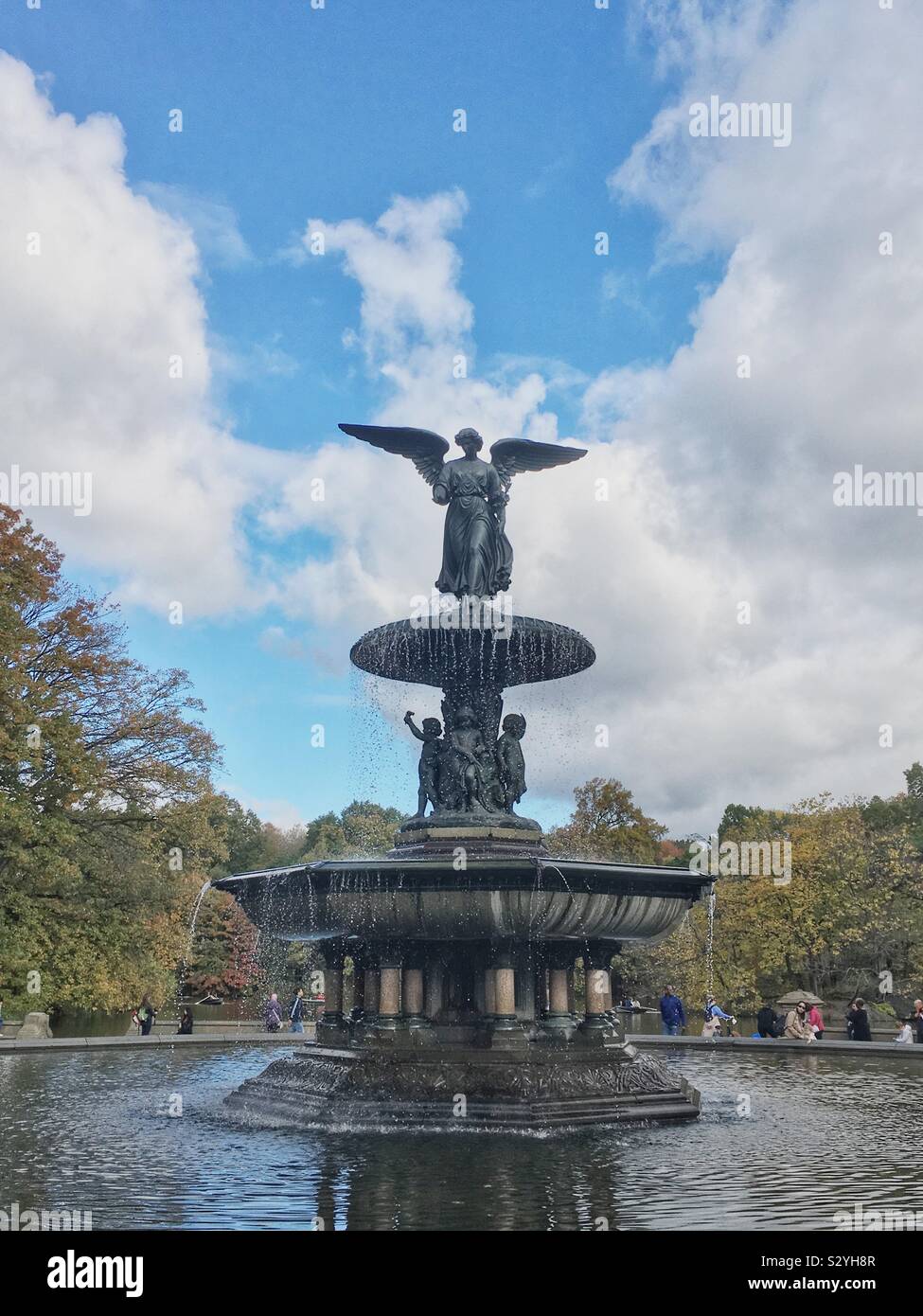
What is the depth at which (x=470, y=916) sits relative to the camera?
10.6 meters

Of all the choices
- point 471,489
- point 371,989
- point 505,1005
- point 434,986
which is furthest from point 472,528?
point 505,1005

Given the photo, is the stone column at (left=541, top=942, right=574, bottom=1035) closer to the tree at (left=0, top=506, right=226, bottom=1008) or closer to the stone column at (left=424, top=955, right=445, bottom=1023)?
the stone column at (left=424, top=955, right=445, bottom=1023)

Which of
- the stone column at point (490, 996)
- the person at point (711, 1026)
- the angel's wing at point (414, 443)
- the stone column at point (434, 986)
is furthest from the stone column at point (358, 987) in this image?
the person at point (711, 1026)

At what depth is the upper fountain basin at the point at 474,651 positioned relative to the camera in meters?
12.9

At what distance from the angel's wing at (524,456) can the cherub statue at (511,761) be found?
3.09 meters

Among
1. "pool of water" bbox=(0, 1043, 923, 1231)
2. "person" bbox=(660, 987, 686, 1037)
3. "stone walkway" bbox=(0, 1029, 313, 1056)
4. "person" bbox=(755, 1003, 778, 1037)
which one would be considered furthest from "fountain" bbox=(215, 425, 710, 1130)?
"person" bbox=(755, 1003, 778, 1037)

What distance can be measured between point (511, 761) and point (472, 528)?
2.92 m

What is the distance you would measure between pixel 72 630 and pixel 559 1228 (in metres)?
23.1

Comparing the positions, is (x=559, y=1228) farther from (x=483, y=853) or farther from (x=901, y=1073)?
(x=901, y=1073)

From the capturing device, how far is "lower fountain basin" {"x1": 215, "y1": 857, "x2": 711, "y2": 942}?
10.5 meters

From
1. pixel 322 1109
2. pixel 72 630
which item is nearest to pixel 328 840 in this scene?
pixel 72 630

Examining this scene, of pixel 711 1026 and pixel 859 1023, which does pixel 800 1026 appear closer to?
pixel 859 1023
